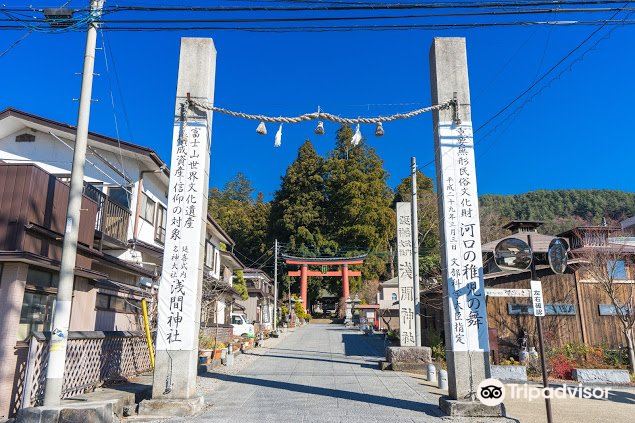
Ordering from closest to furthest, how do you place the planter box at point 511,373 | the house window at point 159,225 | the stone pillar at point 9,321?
the stone pillar at point 9,321
the planter box at point 511,373
the house window at point 159,225

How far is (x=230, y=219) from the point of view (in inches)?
2494

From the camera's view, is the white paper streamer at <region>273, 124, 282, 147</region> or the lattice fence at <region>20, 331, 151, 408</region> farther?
the white paper streamer at <region>273, 124, 282, 147</region>

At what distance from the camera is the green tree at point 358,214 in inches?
2098

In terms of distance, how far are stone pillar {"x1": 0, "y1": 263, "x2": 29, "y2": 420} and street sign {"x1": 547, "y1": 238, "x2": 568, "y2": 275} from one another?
31.7 feet

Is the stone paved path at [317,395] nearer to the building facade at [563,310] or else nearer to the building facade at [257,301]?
the building facade at [563,310]

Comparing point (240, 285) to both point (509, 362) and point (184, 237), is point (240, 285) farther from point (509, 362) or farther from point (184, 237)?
point (184, 237)

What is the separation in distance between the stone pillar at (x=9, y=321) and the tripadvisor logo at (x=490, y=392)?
8355 millimetres

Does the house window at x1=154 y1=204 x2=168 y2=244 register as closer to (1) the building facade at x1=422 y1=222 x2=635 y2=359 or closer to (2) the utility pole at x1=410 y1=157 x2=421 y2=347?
(2) the utility pole at x1=410 y1=157 x2=421 y2=347

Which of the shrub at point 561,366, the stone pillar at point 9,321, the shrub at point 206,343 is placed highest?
the stone pillar at point 9,321

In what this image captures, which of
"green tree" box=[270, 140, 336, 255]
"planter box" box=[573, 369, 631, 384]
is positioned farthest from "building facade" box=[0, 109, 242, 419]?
"green tree" box=[270, 140, 336, 255]

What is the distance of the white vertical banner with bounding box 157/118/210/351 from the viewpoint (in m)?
8.65

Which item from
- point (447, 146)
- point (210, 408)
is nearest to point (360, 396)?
point (210, 408)

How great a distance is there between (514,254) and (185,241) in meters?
6.44

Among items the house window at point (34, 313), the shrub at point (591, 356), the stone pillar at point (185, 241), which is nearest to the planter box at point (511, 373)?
the shrub at point (591, 356)
